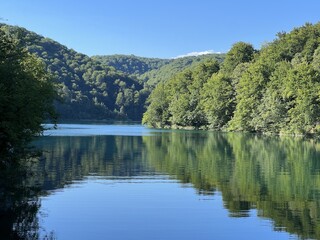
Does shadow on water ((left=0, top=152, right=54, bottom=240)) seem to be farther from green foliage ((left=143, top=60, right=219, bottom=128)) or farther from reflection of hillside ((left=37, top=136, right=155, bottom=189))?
green foliage ((left=143, top=60, right=219, bottom=128))

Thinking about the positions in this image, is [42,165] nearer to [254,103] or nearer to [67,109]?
[254,103]

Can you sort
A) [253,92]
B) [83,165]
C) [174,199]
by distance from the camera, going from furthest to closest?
1. [253,92]
2. [83,165]
3. [174,199]

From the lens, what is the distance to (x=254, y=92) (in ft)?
327

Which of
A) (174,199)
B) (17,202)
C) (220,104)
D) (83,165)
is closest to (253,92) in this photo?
(220,104)

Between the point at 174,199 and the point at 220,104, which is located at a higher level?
the point at 220,104

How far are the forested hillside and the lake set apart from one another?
158 ft

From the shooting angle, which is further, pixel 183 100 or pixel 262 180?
pixel 183 100

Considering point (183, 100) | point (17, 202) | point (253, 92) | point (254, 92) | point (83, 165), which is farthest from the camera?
point (183, 100)

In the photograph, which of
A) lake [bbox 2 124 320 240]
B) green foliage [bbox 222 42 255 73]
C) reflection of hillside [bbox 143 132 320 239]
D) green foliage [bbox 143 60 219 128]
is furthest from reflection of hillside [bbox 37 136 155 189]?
green foliage [bbox 222 42 255 73]

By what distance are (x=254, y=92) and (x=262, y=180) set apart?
74.3 m

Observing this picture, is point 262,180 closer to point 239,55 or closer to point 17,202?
point 17,202

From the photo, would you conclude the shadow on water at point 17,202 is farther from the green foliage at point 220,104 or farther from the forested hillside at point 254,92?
the green foliage at point 220,104

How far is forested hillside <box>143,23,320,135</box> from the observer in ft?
268

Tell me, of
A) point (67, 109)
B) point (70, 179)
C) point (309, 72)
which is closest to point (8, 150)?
point (70, 179)
